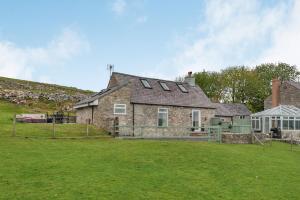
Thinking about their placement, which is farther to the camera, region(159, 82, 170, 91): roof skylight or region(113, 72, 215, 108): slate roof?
region(159, 82, 170, 91): roof skylight

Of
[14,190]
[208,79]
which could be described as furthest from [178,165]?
[208,79]

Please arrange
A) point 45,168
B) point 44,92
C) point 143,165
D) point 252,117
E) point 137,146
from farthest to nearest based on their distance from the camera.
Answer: point 44,92
point 252,117
point 137,146
point 143,165
point 45,168

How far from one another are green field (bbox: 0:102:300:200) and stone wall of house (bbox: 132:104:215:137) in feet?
36.4

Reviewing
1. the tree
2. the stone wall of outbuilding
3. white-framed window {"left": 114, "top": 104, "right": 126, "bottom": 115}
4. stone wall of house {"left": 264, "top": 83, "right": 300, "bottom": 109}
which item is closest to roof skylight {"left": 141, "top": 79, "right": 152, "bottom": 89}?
white-framed window {"left": 114, "top": 104, "right": 126, "bottom": 115}

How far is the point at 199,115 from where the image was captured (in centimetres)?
3584

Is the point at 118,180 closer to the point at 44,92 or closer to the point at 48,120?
the point at 48,120

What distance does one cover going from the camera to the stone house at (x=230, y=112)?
170 feet

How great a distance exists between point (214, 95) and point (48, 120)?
4852 cm

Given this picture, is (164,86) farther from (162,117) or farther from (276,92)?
(276,92)

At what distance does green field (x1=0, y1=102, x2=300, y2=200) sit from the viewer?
1102 centimetres

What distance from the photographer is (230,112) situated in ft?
178

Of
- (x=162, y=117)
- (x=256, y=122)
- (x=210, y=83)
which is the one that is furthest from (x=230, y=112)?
(x=162, y=117)

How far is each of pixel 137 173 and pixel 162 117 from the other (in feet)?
63.9

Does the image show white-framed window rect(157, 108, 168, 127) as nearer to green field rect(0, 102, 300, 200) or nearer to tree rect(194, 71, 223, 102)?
green field rect(0, 102, 300, 200)
